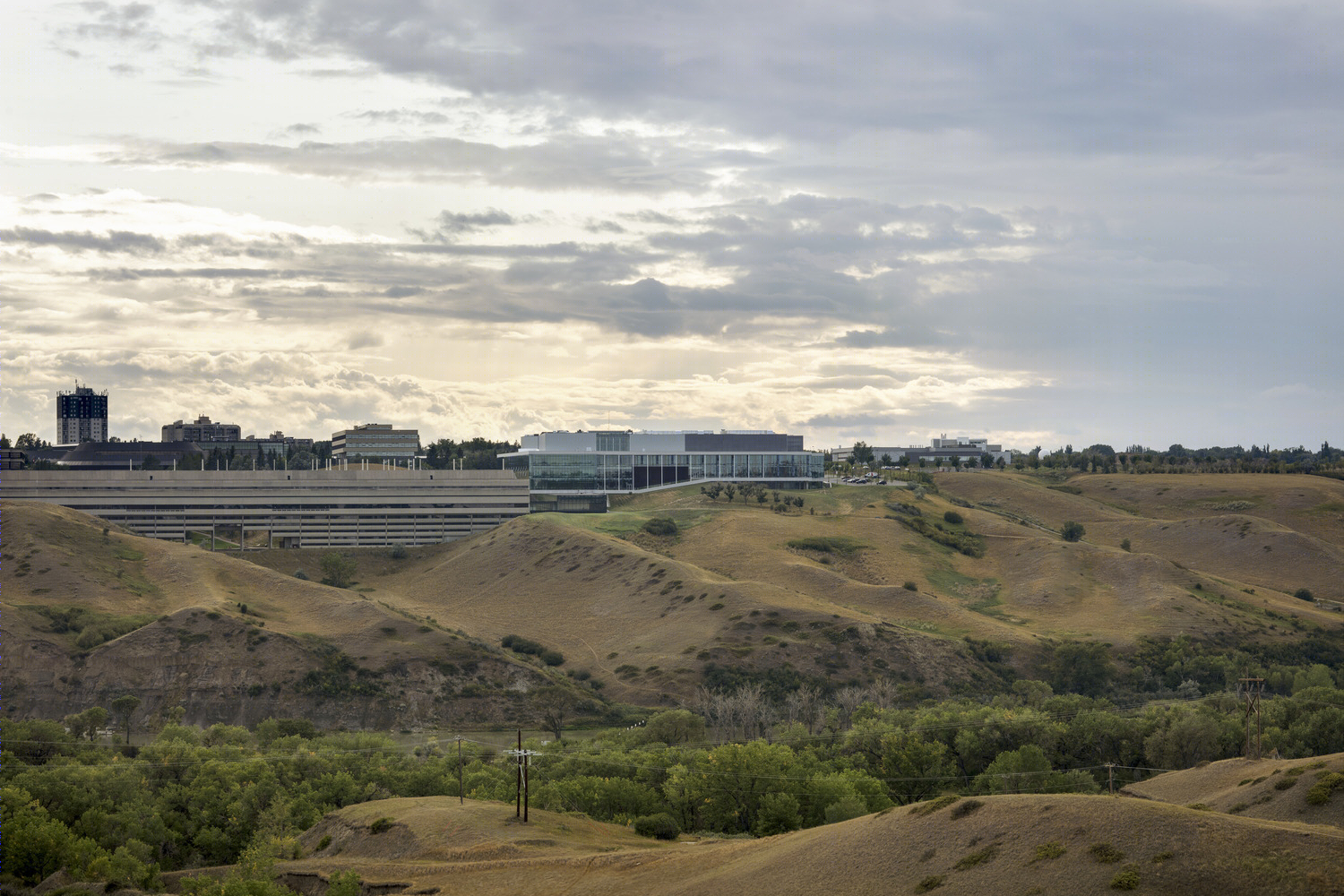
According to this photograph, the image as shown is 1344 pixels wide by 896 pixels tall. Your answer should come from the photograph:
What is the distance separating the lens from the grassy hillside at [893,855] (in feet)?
102

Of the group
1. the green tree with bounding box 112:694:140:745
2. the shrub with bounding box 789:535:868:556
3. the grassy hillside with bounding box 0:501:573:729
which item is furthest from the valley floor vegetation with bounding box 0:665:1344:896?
the shrub with bounding box 789:535:868:556

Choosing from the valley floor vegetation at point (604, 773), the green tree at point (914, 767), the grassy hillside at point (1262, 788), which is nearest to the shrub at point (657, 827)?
the valley floor vegetation at point (604, 773)

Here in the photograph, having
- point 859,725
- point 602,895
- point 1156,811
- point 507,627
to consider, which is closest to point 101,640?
point 507,627

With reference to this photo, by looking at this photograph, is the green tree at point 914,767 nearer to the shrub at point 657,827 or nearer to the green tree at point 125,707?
the shrub at point 657,827

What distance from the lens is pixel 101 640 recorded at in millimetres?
105312

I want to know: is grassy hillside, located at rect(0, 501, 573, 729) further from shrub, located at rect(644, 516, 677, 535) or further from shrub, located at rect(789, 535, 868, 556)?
shrub, located at rect(789, 535, 868, 556)

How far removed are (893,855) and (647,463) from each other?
481 feet

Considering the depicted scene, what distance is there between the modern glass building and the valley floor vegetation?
95.3m

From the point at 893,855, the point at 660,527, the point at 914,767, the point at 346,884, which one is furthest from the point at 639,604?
the point at 893,855

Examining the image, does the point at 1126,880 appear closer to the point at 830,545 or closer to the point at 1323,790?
the point at 1323,790

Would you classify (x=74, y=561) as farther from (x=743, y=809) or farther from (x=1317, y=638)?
(x=1317, y=638)

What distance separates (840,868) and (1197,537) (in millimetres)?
144933

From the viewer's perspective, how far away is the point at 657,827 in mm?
55188

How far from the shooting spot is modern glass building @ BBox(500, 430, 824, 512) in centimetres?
17912
